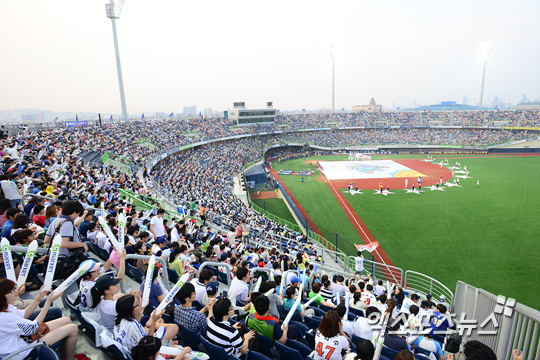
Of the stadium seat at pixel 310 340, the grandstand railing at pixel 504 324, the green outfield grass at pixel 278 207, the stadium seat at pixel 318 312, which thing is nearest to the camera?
the grandstand railing at pixel 504 324

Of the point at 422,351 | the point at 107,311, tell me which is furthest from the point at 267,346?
the point at 422,351

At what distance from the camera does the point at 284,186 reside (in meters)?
36.8

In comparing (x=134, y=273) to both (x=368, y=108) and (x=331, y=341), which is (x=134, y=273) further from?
(x=368, y=108)

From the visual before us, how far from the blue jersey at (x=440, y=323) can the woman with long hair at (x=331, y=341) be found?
333cm

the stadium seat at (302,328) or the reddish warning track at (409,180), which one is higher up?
the stadium seat at (302,328)

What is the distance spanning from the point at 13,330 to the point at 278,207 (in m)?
26.1

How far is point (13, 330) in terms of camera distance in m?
2.94

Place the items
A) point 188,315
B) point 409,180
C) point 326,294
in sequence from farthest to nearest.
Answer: point 409,180 → point 326,294 → point 188,315

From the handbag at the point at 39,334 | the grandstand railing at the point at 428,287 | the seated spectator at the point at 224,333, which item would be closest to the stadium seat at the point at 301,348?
the seated spectator at the point at 224,333

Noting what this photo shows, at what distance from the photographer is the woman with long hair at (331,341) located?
3664 millimetres

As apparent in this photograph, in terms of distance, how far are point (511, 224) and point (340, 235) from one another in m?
13.6

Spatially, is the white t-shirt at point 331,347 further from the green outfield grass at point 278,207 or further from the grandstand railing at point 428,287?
the green outfield grass at point 278,207

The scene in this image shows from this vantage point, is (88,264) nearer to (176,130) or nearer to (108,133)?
(108,133)

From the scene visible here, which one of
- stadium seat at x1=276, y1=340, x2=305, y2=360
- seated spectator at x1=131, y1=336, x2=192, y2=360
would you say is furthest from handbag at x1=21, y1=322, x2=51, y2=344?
stadium seat at x1=276, y1=340, x2=305, y2=360
